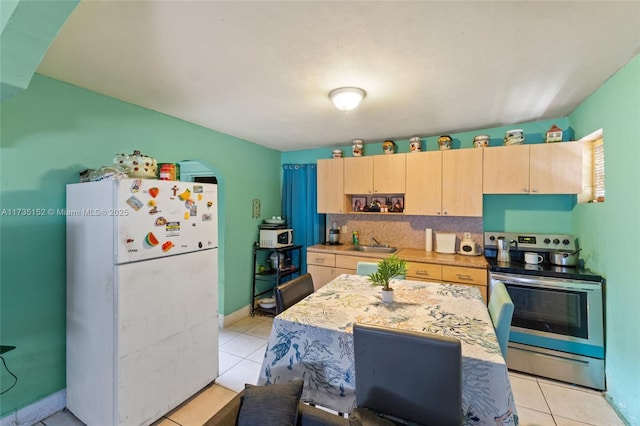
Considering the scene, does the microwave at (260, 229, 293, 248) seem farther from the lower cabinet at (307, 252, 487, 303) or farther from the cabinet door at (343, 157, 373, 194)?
the cabinet door at (343, 157, 373, 194)

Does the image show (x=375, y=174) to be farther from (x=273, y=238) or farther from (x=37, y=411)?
(x=37, y=411)

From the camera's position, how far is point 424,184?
329 cm

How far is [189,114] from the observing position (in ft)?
8.78

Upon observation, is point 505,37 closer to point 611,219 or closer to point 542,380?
point 611,219

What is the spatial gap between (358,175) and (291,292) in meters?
2.11

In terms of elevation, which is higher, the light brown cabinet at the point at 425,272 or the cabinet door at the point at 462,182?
the cabinet door at the point at 462,182

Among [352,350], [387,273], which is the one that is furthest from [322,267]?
[352,350]

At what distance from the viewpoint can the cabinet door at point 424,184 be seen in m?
3.22

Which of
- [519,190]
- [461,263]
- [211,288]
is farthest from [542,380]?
[211,288]

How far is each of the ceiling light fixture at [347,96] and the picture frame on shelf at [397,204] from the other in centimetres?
180

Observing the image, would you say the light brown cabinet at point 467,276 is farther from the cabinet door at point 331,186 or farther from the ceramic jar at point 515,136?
the cabinet door at point 331,186

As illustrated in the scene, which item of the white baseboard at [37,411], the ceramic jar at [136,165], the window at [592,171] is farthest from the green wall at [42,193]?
the window at [592,171]

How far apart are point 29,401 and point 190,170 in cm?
337

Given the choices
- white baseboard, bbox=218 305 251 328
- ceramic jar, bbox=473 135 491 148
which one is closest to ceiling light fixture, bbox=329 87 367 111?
ceramic jar, bbox=473 135 491 148
